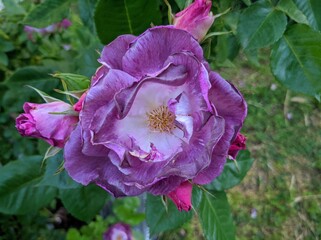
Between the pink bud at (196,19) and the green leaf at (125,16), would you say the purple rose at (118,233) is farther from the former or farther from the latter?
the pink bud at (196,19)

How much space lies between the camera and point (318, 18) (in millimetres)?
683

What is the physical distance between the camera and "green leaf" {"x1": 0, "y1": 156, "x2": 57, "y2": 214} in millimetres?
998

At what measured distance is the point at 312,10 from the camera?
68 centimetres

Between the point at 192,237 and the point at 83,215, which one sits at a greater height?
the point at 83,215

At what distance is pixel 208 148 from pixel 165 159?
56mm

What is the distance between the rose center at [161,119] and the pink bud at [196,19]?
0.11m

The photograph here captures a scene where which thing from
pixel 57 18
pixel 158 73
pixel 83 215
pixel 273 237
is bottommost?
pixel 273 237

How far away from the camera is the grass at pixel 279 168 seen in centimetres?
193

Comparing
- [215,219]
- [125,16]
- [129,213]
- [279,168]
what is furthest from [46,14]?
[279,168]

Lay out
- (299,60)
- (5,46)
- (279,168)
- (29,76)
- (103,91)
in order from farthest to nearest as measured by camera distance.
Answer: (279,168) → (5,46) → (29,76) → (299,60) → (103,91)

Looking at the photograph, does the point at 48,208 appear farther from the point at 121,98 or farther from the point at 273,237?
the point at 121,98

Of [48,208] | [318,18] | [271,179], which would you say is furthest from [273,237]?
[318,18]

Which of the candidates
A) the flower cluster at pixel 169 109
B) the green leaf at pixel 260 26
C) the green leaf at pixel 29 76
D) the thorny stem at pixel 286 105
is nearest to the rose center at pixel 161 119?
the flower cluster at pixel 169 109

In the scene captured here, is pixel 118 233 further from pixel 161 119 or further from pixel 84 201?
pixel 161 119
